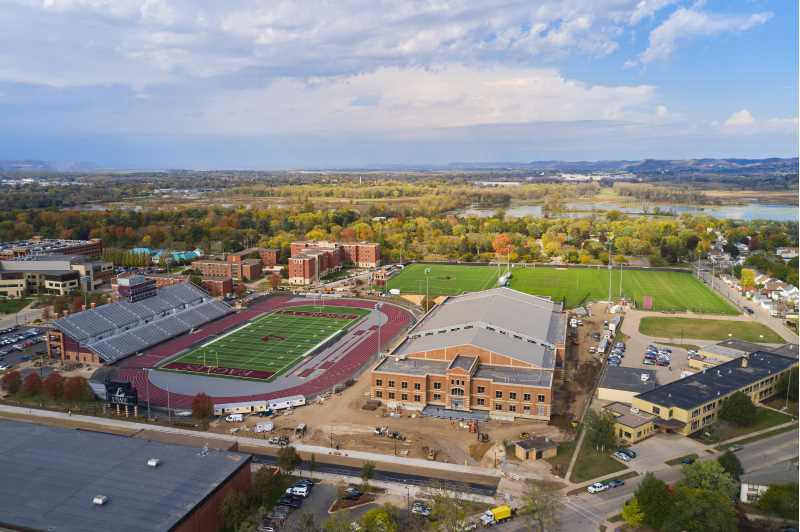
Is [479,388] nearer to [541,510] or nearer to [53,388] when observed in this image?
[541,510]

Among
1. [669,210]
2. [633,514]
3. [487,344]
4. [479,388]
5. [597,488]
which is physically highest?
→ [669,210]

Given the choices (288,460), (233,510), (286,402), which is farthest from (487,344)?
(233,510)

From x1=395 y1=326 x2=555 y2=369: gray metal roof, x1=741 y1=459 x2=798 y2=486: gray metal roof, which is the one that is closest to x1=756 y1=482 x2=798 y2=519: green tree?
x1=741 y1=459 x2=798 y2=486: gray metal roof

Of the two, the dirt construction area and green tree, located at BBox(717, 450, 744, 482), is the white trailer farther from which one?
green tree, located at BBox(717, 450, 744, 482)

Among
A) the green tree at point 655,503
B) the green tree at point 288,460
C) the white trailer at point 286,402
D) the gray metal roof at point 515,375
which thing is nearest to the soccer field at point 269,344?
the white trailer at point 286,402

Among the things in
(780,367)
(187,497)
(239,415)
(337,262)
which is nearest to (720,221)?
(337,262)

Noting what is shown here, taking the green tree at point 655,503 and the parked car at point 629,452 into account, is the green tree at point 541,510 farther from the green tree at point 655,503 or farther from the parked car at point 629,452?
the parked car at point 629,452
